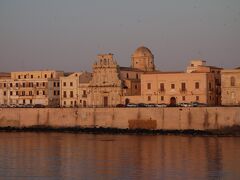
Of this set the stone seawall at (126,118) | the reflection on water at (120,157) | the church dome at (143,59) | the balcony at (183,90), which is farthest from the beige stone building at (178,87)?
the reflection on water at (120,157)

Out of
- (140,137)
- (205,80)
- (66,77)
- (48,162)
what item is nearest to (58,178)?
Result: (48,162)

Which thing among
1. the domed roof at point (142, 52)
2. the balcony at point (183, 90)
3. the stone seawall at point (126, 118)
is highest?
the domed roof at point (142, 52)

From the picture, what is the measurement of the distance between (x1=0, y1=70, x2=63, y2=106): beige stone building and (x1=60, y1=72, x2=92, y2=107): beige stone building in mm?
2011

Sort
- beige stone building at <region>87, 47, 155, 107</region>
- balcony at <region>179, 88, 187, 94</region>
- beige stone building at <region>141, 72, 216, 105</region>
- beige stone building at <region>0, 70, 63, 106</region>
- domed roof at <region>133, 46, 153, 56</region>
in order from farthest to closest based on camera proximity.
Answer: domed roof at <region>133, 46, 153, 56</region>
beige stone building at <region>0, 70, 63, 106</region>
beige stone building at <region>87, 47, 155, 107</region>
balcony at <region>179, 88, 187, 94</region>
beige stone building at <region>141, 72, 216, 105</region>

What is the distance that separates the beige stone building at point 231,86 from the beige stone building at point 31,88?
1979 cm

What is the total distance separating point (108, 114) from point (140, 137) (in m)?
6.87

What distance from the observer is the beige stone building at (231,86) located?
189ft

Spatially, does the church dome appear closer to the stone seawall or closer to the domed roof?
the domed roof

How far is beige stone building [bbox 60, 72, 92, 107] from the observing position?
218ft

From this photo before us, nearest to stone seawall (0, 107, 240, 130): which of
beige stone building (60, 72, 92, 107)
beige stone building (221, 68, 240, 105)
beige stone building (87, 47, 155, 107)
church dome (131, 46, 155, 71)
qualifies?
beige stone building (87, 47, 155, 107)

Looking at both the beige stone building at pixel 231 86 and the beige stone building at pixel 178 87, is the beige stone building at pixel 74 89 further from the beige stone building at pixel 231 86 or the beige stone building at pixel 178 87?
the beige stone building at pixel 231 86

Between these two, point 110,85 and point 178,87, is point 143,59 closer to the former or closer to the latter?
point 110,85

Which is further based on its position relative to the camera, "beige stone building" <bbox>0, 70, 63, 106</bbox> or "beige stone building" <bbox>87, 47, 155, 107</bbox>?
"beige stone building" <bbox>0, 70, 63, 106</bbox>

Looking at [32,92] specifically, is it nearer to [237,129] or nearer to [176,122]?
[176,122]
